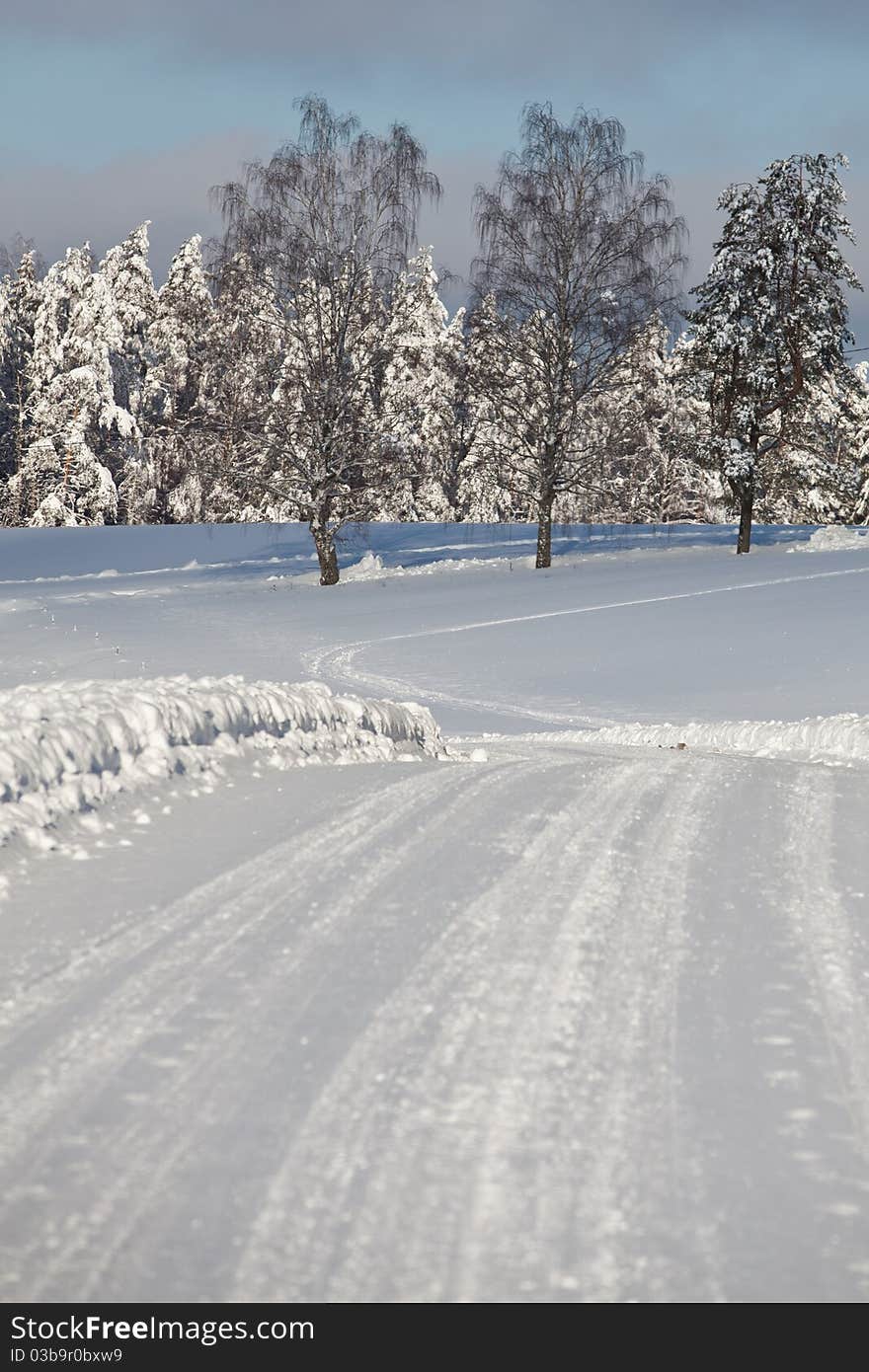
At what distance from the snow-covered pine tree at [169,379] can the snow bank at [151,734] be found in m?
39.0

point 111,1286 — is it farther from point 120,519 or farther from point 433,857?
point 120,519

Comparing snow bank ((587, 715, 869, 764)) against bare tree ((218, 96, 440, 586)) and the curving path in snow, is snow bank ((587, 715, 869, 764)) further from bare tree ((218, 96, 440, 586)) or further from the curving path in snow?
bare tree ((218, 96, 440, 586))

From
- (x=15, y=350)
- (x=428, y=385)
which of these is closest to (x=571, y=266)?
(x=428, y=385)

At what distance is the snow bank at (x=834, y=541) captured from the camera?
3195 centimetres

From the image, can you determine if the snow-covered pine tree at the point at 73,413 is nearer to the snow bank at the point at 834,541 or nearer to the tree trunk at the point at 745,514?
the tree trunk at the point at 745,514

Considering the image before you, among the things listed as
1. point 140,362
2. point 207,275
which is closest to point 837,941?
point 207,275

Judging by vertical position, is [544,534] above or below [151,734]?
above

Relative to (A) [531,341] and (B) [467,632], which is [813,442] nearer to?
(A) [531,341]

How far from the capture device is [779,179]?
3069 cm

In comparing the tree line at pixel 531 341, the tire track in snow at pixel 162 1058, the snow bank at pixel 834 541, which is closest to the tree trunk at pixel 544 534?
the tree line at pixel 531 341

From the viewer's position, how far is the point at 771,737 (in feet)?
36.1

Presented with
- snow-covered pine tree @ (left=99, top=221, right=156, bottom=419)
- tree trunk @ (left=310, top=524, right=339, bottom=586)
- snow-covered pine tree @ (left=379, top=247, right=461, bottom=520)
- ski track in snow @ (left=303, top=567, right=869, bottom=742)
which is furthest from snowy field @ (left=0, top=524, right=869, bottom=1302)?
snow-covered pine tree @ (left=99, top=221, right=156, bottom=419)

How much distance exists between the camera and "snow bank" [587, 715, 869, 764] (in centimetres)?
1034

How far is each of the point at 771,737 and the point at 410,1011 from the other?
27.2 feet
